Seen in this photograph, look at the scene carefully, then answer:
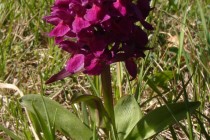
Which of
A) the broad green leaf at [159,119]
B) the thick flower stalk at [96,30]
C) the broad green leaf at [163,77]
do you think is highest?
the thick flower stalk at [96,30]

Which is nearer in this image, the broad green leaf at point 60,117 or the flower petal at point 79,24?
the flower petal at point 79,24

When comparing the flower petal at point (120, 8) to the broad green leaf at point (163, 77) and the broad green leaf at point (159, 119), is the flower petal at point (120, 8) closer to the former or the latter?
the broad green leaf at point (159, 119)

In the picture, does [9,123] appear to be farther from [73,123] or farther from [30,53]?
[30,53]

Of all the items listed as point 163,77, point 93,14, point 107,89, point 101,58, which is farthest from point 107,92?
point 163,77

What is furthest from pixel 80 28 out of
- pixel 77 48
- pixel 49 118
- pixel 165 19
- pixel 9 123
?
pixel 165 19

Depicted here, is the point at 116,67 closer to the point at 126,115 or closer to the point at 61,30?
the point at 126,115

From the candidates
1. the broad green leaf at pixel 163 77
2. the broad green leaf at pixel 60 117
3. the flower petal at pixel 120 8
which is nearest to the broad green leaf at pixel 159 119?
the broad green leaf at pixel 60 117

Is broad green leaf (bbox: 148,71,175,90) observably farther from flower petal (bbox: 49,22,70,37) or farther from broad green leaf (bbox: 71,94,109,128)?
flower petal (bbox: 49,22,70,37)

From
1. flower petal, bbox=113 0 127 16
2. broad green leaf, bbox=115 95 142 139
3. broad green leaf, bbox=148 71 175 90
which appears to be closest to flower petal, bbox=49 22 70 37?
flower petal, bbox=113 0 127 16
